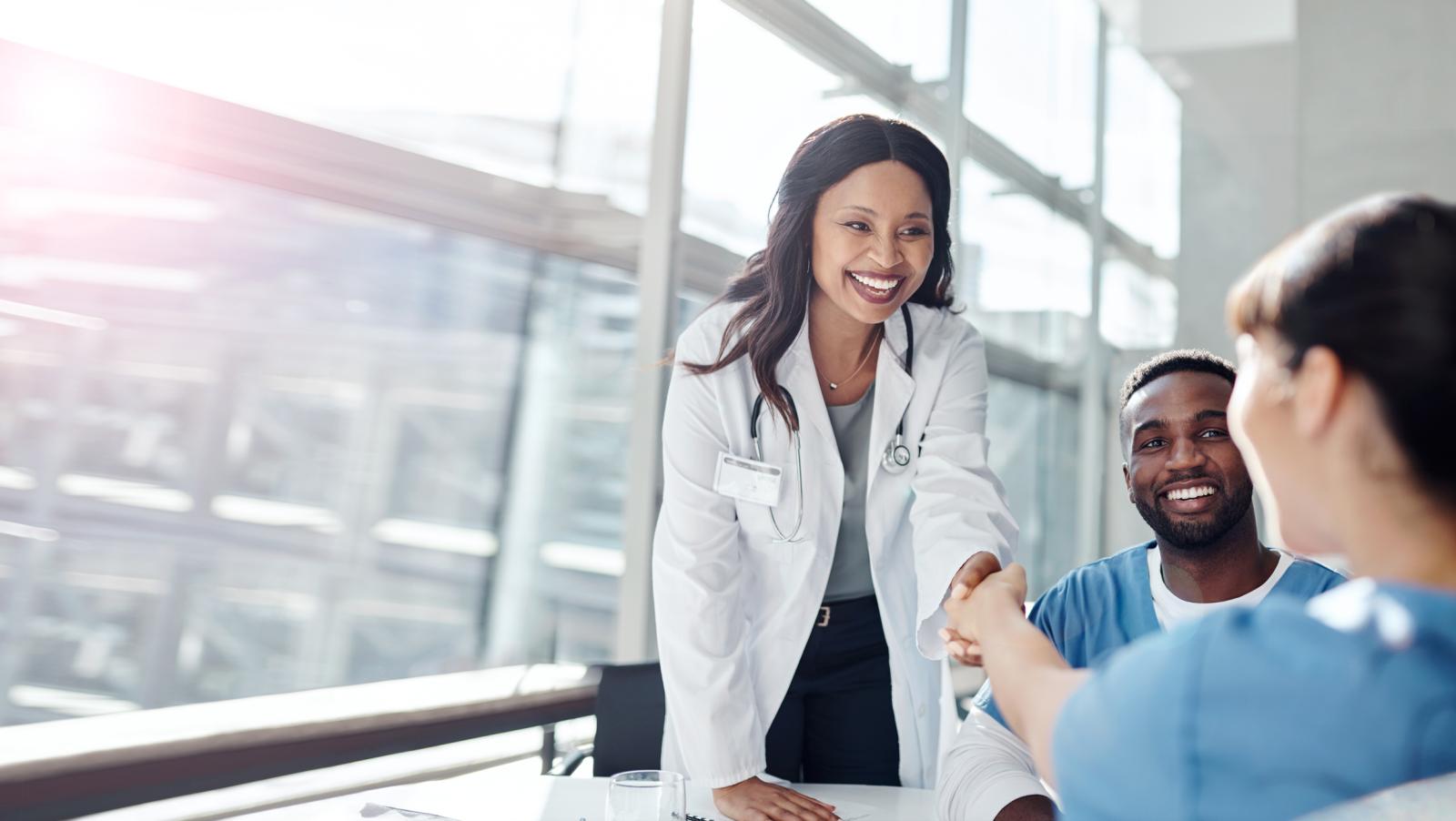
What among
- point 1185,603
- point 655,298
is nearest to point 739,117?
point 655,298

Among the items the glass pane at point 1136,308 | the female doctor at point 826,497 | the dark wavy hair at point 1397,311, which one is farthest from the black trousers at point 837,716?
the glass pane at point 1136,308

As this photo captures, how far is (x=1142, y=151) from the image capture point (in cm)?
411

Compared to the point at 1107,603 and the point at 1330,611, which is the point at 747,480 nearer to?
the point at 1107,603

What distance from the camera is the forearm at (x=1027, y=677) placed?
76 cm

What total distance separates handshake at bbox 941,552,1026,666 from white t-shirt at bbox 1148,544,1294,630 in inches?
8.7

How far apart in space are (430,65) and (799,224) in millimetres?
1163

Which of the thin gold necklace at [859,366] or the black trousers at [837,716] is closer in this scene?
the black trousers at [837,716]

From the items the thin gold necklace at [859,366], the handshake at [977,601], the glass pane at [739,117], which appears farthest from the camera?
the glass pane at [739,117]

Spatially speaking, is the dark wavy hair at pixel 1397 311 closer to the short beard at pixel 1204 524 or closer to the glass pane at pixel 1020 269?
the short beard at pixel 1204 524

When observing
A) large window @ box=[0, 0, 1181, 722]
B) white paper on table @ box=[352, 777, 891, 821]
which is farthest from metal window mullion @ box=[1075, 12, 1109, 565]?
white paper on table @ box=[352, 777, 891, 821]

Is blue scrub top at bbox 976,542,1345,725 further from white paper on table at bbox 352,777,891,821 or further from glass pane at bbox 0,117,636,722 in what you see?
glass pane at bbox 0,117,636,722

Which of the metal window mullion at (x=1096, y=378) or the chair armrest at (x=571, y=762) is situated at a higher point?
the metal window mullion at (x=1096, y=378)

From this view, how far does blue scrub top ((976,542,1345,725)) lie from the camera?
1462 mm

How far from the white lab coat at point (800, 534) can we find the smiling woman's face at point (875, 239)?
0.14 meters
